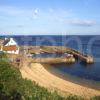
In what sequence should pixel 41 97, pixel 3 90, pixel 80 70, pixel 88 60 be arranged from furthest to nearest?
pixel 88 60 → pixel 80 70 → pixel 3 90 → pixel 41 97

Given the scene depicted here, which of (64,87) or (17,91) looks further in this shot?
(64,87)

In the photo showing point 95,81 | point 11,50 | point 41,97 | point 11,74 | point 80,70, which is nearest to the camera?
point 41,97

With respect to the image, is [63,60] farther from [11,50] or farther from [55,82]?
[55,82]

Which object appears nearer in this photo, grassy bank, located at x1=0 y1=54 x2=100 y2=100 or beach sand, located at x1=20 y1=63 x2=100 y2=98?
grassy bank, located at x1=0 y1=54 x2=100 y2=100

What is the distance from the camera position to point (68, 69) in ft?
189

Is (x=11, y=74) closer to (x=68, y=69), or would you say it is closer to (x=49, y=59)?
(x=68, y=69)

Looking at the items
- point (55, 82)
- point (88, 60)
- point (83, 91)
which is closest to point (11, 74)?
point (83, 91)

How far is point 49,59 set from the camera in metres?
66.2

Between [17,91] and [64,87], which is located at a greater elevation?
[17,91]

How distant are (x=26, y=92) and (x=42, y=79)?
82.2 ft

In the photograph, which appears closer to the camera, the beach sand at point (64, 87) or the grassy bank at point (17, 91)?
the grassy bank at point (17, 91)

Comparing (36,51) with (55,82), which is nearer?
(55,82)

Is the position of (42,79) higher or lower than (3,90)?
lower

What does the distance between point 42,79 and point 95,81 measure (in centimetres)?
951
